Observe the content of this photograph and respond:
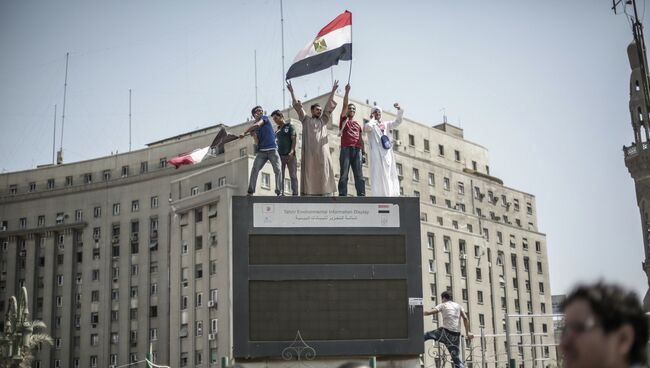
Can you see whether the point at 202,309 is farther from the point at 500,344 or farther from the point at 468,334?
the point at 468,334

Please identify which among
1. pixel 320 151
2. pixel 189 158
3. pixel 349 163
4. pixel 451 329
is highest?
pixel 189 158

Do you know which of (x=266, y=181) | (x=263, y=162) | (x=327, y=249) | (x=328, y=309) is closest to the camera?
(x=328, y=309)

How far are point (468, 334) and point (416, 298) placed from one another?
98 cm

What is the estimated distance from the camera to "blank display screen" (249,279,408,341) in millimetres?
15375

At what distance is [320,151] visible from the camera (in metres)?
17.1

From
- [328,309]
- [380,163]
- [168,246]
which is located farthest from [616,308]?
[168,246]

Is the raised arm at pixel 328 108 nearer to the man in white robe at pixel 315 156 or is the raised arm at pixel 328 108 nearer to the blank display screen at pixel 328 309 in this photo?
the man in white robe at pixel 315 156

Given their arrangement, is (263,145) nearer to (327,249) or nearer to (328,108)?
(328,108)

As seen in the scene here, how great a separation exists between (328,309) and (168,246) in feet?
206

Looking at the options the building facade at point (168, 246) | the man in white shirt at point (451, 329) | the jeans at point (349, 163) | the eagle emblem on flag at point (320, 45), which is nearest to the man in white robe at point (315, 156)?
the jeans at point (349, 163)

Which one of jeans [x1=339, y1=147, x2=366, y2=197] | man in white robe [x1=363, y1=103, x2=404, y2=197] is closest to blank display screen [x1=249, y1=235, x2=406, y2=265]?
jeans [x1=339, y1=147, x2=366, y2=197]

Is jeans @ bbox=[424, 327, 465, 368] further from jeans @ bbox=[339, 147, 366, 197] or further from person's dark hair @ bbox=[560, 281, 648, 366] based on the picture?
person's dark hair @ bbox=[560, 281, 648, 366]

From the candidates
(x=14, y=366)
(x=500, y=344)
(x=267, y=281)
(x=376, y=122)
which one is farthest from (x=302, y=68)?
(x=500, y=344)

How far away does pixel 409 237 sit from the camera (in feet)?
53.0
